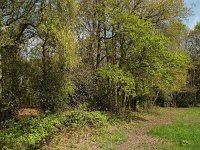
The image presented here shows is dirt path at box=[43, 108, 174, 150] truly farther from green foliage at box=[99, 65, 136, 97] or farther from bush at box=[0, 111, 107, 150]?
green foliage at box=[99, 65, 136, 97]

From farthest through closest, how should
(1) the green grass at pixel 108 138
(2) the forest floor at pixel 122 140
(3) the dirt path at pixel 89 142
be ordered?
1. (1) the green grass at pixel 108 138
2. (2) the forest floor at pixel 122 140
3. (3) the dirt path at pixel 89 142

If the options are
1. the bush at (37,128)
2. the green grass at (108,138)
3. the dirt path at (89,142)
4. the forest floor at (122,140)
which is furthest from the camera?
the green grass at (108,138)

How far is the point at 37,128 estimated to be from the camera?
51.6 feet

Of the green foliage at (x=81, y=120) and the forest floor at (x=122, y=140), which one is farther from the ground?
the green foliage at (x=81, y=120)

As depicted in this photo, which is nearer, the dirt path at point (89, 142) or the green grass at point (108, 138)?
the dirt path at point (89, 142)

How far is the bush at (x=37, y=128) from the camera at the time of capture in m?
13.6

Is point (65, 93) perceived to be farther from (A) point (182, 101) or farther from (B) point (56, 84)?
(A) point (182, 101)

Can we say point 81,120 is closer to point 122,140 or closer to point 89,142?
point 122,140

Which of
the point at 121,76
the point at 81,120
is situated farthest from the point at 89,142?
the point at 121,76

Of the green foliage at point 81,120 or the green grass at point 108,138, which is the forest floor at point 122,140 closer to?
the green grass at point 108,138

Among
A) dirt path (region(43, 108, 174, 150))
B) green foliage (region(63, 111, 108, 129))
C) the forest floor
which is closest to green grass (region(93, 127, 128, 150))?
the forest floor

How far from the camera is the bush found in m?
13.6

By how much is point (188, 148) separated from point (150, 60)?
12160mm

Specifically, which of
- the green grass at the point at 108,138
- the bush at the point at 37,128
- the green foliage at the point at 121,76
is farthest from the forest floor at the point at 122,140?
the green foliage at the point at 121,76
